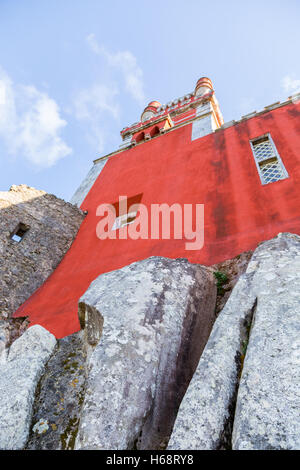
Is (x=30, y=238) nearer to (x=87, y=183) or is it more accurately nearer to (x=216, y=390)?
(x=87, y=183)

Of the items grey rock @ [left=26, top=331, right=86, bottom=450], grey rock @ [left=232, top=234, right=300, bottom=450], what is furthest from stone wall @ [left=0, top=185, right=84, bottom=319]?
grey rock @ [left=232, top=234, right=300, bottom=450]

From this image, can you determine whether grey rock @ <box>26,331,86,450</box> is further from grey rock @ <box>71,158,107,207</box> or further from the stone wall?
grey rock @ <box>71,158,107,207</box>

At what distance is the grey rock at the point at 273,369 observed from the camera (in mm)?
1822

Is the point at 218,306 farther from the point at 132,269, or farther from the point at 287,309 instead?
the point at 287,309

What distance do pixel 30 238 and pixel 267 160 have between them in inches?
225

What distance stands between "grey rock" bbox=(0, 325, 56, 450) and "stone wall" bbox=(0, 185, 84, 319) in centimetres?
235

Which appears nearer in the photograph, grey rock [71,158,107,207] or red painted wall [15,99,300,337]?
red painted wall [15,99,300,337]

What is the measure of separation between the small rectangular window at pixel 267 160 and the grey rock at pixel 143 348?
3.23 metres

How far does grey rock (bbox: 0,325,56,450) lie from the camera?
265 centimetres

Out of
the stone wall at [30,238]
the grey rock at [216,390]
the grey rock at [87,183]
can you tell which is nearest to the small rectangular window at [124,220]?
the stone wall at [30,238]

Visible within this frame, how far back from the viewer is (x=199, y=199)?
660 cm

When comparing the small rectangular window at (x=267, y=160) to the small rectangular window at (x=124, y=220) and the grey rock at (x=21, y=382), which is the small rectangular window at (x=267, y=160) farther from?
the grey rock at (x=21, y=382)

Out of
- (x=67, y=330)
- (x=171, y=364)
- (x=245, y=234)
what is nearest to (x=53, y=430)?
(x=171, y=364)

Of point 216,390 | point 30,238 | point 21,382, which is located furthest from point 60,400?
point 30,238
